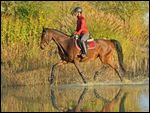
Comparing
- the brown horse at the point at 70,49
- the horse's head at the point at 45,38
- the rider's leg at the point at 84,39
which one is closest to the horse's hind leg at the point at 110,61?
the brown horse at the point at 70,49

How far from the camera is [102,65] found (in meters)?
20.1

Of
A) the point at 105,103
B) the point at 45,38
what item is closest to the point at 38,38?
the point at 45,38

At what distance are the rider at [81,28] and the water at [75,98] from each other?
1297 millimetres

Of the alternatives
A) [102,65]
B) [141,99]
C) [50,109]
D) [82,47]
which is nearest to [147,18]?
[102,65]

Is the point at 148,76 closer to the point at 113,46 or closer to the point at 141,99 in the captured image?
the point at 113,46

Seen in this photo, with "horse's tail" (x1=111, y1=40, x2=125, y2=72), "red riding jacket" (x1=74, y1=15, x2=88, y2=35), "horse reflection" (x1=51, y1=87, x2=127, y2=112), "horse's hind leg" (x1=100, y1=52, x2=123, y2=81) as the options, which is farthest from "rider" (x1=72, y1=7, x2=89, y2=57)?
"horse reflection" (x1=51, y1=87, x2=127, y2=112)

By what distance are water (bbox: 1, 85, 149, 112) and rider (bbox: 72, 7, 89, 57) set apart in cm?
130

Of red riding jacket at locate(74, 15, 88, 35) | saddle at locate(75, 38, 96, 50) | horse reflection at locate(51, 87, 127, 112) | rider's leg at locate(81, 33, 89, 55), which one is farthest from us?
saddle at locate(75, 38, 96, 50)

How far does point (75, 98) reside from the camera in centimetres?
1451

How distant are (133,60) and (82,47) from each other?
429 centimetres

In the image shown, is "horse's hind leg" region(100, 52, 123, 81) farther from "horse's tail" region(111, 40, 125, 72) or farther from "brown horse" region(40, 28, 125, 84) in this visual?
"horse's tail" region(111, 40, 125, 72)

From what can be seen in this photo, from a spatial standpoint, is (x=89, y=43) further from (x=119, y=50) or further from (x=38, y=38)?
(x=38, y=38)

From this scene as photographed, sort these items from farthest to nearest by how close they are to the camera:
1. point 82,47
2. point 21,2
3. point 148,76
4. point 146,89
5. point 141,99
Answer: point 21,2, point 148,76, point 82,47, point 146,89, point 141,99

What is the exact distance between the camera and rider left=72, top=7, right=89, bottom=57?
17391 mm
